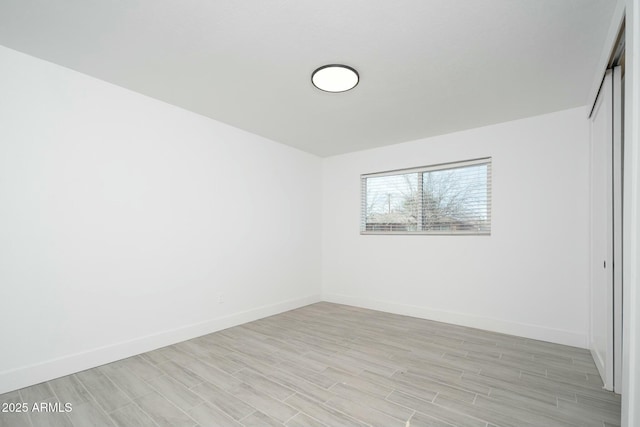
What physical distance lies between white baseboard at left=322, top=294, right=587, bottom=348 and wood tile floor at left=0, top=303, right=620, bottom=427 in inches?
5.7

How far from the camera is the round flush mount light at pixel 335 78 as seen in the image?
8.32 feet

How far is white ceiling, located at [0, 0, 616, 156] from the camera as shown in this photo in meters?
1.91

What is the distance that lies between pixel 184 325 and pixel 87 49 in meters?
2.79

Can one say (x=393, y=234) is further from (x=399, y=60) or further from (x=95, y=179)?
(x=95, y=179)

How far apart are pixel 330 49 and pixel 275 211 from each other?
9.13ft

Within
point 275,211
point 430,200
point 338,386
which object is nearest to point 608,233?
point 430,200

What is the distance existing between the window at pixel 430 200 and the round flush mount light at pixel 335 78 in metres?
2.24

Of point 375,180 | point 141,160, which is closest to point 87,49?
point 141,160

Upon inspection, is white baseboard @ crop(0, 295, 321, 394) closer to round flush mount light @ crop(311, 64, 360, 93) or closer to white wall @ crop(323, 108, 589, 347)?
white wall @ crop(323, 108, 589, 347)

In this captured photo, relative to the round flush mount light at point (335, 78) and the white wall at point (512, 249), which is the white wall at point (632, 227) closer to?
the round flush mount light at point (335, 78)

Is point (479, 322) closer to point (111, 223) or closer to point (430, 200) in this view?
point (430, 200)

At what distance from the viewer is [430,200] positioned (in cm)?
447

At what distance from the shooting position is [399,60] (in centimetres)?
244

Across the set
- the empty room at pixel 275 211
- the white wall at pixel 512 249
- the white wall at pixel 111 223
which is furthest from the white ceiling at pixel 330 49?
the white wall at pixel 512 249
